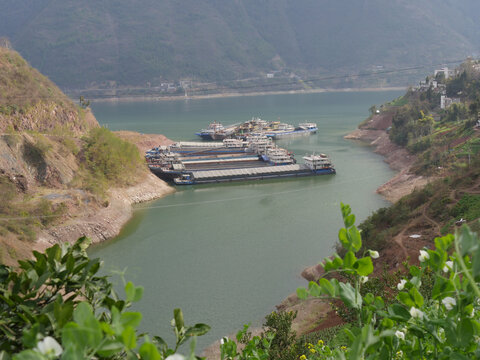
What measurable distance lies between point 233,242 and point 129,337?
1376 centimetres

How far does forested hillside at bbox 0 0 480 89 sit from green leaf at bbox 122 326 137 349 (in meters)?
93.5

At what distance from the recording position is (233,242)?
14.9 metres

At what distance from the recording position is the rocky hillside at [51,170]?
15.3 meters

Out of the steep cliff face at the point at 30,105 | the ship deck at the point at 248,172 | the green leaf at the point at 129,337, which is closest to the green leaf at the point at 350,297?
the green leaf at the point at 129,337

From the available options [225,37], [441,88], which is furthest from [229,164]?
[225,37]

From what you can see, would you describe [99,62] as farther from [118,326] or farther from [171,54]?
[118,326]

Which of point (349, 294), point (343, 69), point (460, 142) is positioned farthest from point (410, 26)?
point (349, 294)

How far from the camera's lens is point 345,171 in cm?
2555

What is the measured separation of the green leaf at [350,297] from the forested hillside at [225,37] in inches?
3665

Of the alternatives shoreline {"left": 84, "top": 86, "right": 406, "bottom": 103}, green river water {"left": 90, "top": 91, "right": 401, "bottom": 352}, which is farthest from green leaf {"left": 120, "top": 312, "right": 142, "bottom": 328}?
shoreline {"left": 84, "top": 86, "right": 406, "bottom": 103}

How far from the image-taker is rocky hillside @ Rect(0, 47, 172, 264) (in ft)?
50.3

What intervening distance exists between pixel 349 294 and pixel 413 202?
1369cm

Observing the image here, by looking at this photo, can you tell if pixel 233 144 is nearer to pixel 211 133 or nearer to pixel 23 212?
pixel 211 133

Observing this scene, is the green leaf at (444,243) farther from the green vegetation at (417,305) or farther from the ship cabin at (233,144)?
the ship cabin at (233,144)
